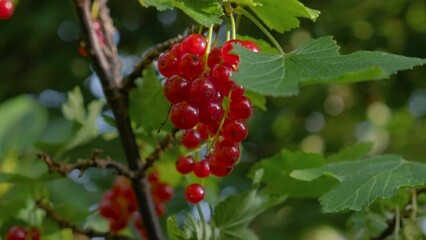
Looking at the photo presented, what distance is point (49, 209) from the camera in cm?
151

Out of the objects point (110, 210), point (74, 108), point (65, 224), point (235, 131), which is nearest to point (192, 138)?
point (235, 131)

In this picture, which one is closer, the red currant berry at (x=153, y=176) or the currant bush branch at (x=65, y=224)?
the currant bush branch at (x=65, y=224)

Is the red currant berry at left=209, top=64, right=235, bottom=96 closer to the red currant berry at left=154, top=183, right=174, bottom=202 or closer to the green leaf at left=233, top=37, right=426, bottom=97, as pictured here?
the green leaf at left=233, top=37, right=426, bottom=97

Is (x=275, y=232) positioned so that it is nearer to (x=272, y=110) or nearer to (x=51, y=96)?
(x=272, y=110)

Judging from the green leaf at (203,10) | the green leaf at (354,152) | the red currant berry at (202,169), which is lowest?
the green leaf at (354,152)

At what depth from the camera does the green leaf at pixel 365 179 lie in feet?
3.81

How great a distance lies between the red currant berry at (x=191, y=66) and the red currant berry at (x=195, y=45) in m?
0.01

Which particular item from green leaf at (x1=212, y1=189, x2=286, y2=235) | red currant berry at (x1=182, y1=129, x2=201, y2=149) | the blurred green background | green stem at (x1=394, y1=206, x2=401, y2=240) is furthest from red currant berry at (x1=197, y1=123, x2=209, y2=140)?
the blurred green background

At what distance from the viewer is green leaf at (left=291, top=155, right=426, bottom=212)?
116 centimetres

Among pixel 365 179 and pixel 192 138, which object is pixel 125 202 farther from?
pixel 365 179

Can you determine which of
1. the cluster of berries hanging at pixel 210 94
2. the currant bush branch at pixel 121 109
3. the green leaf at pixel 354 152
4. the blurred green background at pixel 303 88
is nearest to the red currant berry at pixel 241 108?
the cluster of berries hanging at pixel 210 94

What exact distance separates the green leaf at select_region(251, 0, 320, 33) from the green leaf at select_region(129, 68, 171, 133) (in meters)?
0.32

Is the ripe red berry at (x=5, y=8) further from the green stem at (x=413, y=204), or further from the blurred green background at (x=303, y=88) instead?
the blurred green background at (x=303, y=88)

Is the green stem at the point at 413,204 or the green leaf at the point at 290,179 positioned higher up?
the green stem at the point at 413,204
